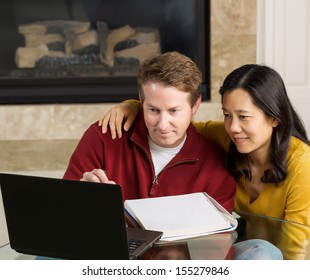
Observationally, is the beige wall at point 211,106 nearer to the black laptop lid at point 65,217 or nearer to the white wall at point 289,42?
the white wall at point 289,42

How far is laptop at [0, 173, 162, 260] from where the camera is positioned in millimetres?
1198

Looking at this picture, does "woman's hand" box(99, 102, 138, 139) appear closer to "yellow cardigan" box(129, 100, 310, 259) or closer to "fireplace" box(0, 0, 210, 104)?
"yellow cardigan" box(129, 100, 310, 259)

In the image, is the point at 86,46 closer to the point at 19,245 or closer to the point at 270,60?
the point at 270,60

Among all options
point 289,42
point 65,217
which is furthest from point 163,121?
point 289,42

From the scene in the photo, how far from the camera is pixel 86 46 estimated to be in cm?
335

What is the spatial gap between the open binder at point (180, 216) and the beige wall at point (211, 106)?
1759 mm

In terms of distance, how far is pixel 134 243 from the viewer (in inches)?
52.6

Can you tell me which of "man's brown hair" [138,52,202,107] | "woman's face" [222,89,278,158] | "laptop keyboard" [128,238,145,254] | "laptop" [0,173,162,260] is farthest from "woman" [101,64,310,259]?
"laptop" [0,173,162,260]

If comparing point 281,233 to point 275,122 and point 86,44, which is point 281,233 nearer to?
point 275,122

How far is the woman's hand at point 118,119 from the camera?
1792mm

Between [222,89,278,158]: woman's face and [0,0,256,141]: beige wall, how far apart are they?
4.95 ft

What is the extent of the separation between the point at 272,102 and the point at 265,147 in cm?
15

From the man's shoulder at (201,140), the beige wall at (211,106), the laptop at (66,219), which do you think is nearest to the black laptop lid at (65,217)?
the laptop at (66,219)
